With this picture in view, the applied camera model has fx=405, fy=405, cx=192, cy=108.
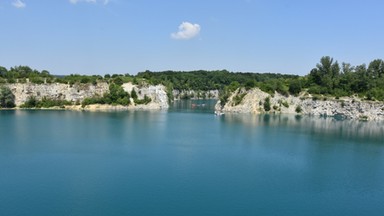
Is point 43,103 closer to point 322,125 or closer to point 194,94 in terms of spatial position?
point 322,125

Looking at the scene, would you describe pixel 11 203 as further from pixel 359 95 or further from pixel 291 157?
pixel 359 95

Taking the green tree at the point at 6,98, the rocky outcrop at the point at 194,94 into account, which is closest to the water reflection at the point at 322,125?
the green tree at the point at 6,98

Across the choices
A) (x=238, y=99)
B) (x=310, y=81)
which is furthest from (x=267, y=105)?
(x=310, y=81)

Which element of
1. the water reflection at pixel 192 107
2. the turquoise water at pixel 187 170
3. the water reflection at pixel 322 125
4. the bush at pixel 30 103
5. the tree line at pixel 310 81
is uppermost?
the tree line at pixel 310 81

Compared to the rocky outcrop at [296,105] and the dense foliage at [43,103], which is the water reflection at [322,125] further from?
the dense foliage at [43,103]

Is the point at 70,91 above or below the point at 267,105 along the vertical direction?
above

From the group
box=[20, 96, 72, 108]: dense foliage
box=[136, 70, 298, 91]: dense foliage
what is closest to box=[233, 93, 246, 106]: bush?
box=[20, 96, 72, 108]: dense foliage
